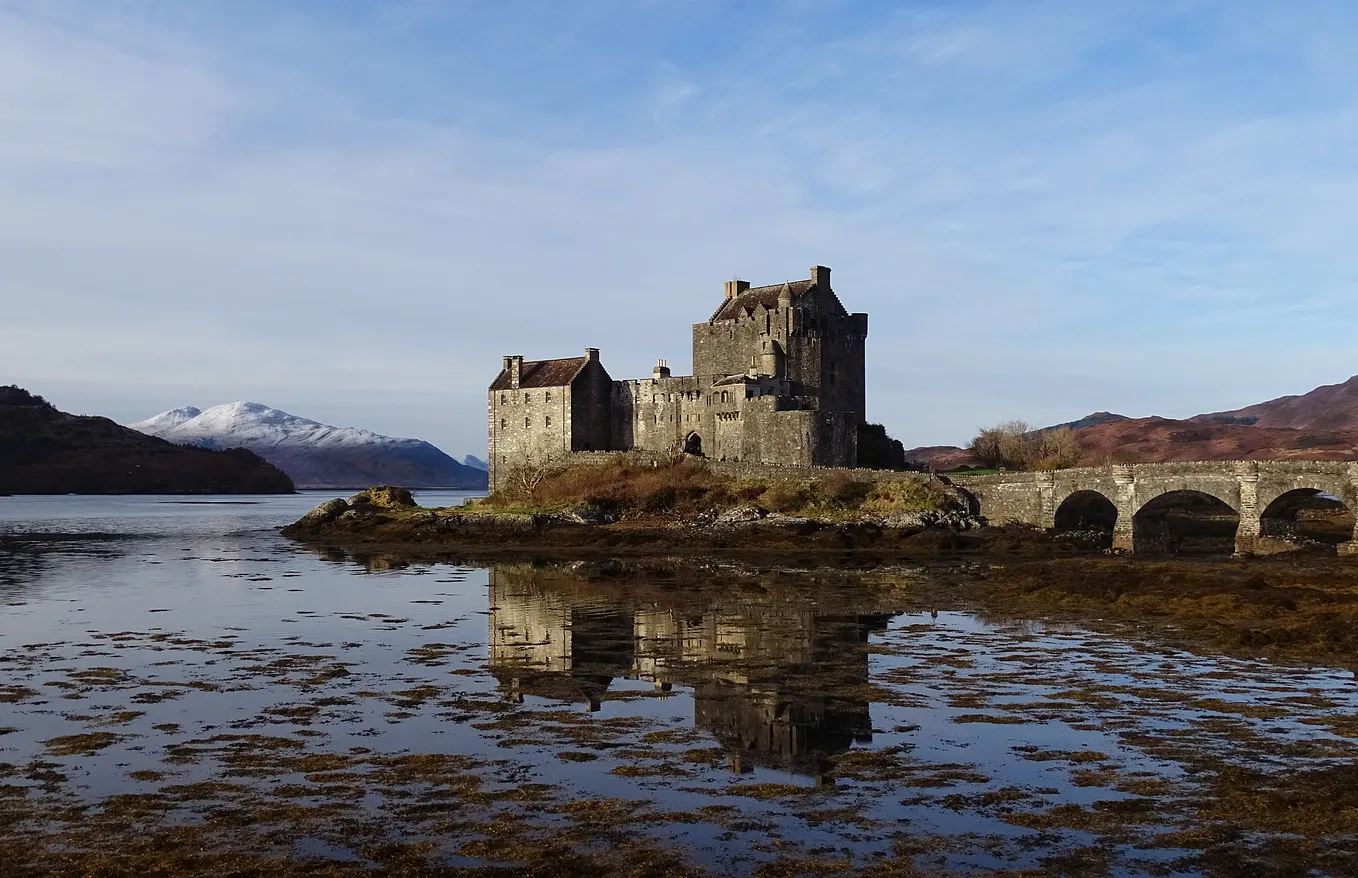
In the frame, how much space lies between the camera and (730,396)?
72500 mm

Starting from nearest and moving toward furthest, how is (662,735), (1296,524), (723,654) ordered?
(662,735)
(723,654)
(1296,524)

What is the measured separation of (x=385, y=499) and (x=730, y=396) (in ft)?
91.2

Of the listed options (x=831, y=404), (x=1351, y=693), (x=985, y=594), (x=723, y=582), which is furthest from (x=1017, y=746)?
(x=831, y=404)

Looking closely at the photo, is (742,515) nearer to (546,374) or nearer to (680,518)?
(680,518)

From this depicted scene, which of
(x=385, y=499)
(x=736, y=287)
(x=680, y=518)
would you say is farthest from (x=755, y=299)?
(x=385, y=499)

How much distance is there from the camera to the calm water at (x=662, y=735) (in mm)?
12188

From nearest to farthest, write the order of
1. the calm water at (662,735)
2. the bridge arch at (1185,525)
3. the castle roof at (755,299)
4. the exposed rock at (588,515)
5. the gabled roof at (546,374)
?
the calm water at (662,735), the bridge arch at (1185,525), the exposed rock at (588,515), the castle roof at (755,299), the gabled roof at (546,374)

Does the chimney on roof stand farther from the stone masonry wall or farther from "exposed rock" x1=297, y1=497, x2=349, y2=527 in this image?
"exposed rock" x1=297, y1=497, x2=349, y2=527

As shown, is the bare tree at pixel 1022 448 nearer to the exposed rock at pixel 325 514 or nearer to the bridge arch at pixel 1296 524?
the bridge arch at pixel 1296 524

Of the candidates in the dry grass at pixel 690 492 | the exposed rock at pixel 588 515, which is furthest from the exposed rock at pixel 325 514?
the exposed rock at pixel 588 515

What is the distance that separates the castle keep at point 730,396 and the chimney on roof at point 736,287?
7 centimetres

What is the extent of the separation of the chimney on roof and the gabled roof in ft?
38.2

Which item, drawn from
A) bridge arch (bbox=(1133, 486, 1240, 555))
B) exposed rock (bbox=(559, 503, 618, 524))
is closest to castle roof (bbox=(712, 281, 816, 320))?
exposed rock (bbox=(559, 503, 618, 524))

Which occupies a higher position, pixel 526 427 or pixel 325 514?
pixel 526 427
